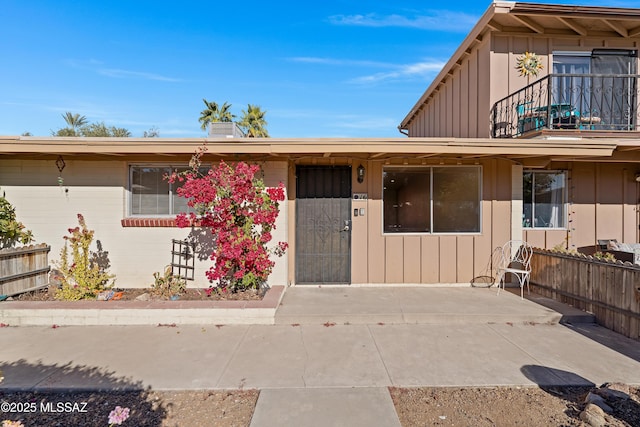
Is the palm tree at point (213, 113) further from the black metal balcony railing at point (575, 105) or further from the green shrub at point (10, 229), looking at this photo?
the black metal balcony railing at point (575, 105)

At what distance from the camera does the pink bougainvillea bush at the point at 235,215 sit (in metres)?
4.72

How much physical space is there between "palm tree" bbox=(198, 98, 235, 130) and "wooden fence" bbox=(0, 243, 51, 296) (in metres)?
18.4

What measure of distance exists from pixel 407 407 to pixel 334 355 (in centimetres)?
104

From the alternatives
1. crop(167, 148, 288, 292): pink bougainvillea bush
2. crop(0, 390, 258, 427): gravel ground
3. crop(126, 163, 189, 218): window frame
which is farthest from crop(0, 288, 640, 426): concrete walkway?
crop(126, 163, 189, 218): window frame

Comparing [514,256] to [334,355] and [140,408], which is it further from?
[140,408]

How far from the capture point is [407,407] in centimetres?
252

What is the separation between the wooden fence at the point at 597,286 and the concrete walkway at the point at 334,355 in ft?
0.75

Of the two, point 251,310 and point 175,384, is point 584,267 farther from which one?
point 175,384

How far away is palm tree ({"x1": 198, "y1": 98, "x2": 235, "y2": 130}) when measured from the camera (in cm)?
2217

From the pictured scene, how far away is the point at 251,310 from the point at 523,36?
7.91 meters

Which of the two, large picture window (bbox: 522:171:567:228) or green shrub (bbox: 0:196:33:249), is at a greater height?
large picture window (bbox: 522:171:567:228)

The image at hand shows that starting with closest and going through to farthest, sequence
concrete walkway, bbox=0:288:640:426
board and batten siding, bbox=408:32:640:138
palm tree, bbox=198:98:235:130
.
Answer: concrete walkway, bbox=0:288:640:426, board and batten siding, bbox=408:32:640:138, palm tree, bbox=198:98:235:130

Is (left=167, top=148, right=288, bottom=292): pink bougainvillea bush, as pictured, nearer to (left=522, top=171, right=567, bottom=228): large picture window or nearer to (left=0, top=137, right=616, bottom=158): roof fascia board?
(left=0, top=137, right=616, bottom=158): roof fascia board

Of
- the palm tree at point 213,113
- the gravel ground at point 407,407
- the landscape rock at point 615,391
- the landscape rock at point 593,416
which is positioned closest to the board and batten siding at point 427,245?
the gravel ground at point 407,407
